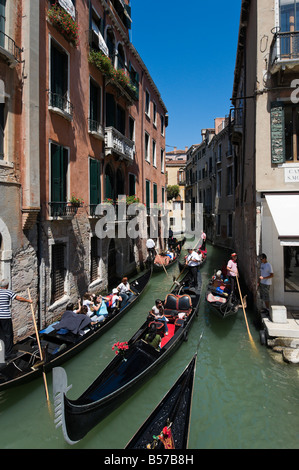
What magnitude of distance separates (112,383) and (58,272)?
3.98 m

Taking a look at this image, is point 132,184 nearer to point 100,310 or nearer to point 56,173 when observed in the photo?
point 56,173

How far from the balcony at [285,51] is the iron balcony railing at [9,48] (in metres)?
5.62

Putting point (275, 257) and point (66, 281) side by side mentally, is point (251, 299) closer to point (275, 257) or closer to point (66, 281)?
point (275, 257)

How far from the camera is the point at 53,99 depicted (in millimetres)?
7473

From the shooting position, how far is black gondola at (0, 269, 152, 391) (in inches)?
190

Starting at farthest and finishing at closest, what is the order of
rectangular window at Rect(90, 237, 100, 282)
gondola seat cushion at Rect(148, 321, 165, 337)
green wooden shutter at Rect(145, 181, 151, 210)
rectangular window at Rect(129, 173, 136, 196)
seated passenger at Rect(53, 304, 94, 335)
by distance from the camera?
green wooden shutter at Rect(145, 181, 151, 210) < rectangular window at Rect(129, 173, 136, 196) < rectangular window at Rect(90, 237, 100, 282) < gondola seat cushion at Rect(148, 321, 165, 337) < seated passenger at Rect(53, 304, 94, 335)

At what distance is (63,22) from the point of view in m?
7.49

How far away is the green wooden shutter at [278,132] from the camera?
23.9 ft

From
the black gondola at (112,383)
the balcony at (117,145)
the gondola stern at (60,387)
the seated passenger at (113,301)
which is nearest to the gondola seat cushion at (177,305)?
the black gondola at (112,383)

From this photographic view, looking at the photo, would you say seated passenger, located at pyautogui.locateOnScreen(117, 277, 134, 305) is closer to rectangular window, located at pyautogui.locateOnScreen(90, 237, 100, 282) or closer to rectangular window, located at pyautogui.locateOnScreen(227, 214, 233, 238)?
rectangular window, located at pyautogui.locateOnScreen(90, 237, 100, 282)

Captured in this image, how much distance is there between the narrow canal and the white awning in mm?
2484

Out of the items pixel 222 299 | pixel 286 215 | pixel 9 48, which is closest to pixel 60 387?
pixel 286 215

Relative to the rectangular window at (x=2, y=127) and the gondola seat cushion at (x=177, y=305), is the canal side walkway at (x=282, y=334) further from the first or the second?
the rectangular window at (x=2, y=127)

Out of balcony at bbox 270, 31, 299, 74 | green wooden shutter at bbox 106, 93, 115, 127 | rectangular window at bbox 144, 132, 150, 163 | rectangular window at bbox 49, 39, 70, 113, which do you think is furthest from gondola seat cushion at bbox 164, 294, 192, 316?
rectangular window at bbox 144, 132, 150, 163
